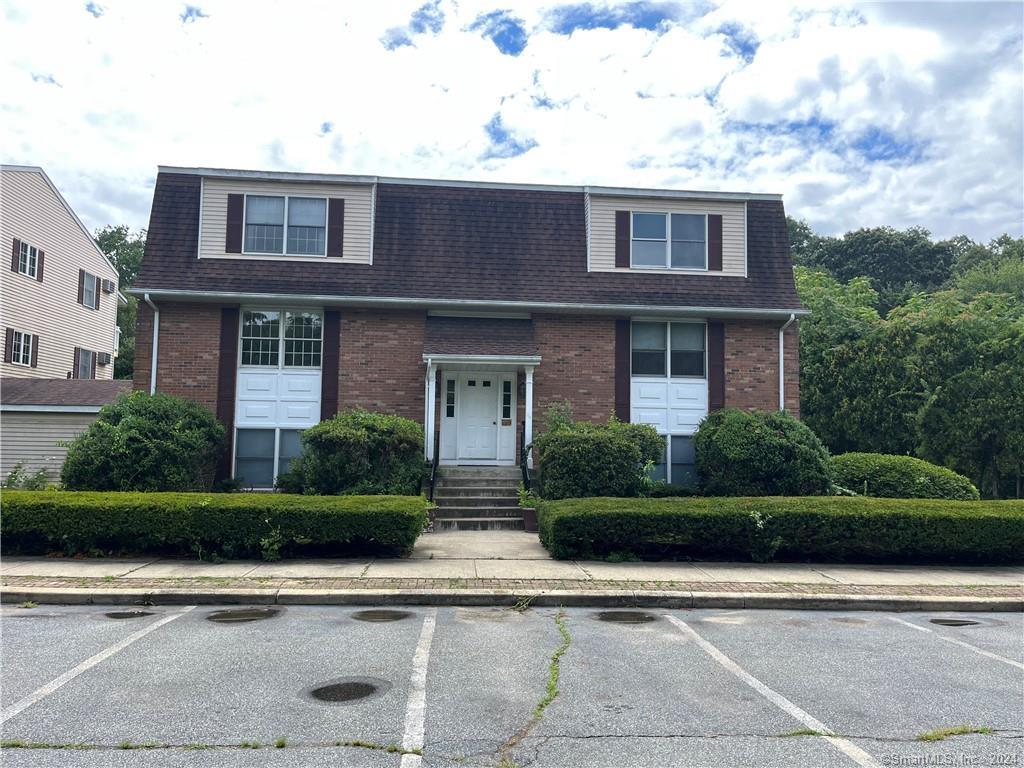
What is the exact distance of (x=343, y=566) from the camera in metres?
9.69

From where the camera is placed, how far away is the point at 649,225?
1738 cm

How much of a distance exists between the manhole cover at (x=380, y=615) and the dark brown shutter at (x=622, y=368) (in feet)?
31.0

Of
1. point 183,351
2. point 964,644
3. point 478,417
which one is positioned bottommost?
point 964,644

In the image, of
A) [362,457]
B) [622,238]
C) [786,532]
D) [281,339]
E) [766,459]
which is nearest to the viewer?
[786,532]

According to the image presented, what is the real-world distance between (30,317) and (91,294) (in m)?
4.24

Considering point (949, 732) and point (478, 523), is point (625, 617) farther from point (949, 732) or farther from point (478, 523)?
point (478, 523)

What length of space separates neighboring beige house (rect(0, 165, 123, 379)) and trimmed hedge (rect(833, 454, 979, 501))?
23846 mm

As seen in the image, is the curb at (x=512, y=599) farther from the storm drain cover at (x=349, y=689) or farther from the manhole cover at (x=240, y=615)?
the storm drain cover at (x=349, y=689)

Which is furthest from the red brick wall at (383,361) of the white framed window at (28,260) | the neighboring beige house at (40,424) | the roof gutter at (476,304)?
the white framed window at (28,260)

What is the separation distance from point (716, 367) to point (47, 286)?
73.9ft

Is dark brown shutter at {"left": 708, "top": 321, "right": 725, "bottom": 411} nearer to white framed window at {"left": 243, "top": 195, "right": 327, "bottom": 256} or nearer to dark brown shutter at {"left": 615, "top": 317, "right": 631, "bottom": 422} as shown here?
dark brown shutter at {"left": 615, "top": 317, "right": 631, "bottom": 422}

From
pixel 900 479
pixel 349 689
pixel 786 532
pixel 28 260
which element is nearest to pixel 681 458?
pixel 900 479

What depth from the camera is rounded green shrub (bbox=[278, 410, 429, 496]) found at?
13430 mm

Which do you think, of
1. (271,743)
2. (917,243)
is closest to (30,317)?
(271,743)
